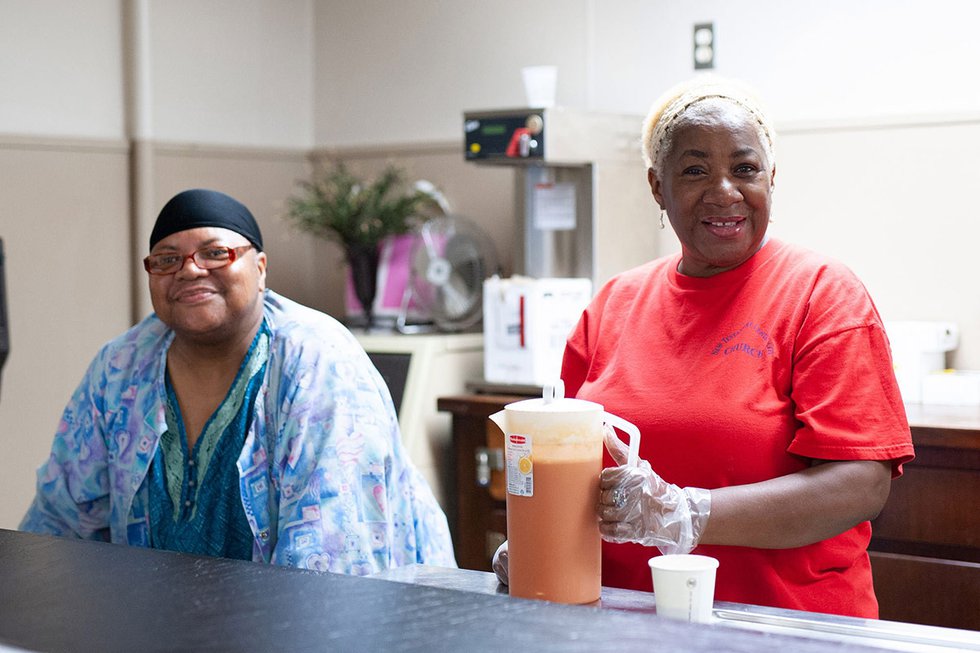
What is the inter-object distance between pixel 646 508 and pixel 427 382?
2433 mm

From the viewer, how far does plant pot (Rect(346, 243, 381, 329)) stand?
4.33 metres

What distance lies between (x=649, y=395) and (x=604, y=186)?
2.09 metres

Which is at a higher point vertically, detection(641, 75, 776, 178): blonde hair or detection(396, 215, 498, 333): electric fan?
detection(641, 75, 776, 178): blonde hair

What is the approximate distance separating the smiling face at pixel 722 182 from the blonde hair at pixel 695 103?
0.04 ft

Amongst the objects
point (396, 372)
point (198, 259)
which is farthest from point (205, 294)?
point (396, 372)

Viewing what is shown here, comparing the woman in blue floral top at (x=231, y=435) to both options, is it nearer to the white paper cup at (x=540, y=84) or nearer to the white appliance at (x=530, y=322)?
the white appliance at (x=530, y=322)

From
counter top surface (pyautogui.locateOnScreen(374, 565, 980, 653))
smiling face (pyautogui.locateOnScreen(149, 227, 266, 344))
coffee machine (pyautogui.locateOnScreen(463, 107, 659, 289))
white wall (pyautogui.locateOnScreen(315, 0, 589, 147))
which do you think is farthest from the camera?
white wall (pyautogui.locateOnScreen(315, 0, 589, 147))

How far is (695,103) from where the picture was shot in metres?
1.77

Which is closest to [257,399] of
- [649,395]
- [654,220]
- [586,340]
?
[586,340]

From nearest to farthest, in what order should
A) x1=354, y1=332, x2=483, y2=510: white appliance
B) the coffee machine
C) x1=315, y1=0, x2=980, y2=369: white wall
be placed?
1. x1=315, y1=0, x2=980, y2=369: white wall
2. the coffee machine
3. x1=354, y1=332, x2=483, y2=510: white appliance

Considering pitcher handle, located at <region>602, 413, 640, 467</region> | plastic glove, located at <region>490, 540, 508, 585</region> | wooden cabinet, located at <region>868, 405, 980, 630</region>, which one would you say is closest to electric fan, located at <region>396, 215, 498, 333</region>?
wooden cabinet, located at <region>868, 405, 980, 630</region>

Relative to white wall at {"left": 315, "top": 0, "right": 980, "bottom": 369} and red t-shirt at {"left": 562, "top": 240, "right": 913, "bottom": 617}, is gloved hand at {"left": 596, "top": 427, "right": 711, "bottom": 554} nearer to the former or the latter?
red t-shirt at {"left": 562, "top": 240, "right": 913, "bottom": 617}

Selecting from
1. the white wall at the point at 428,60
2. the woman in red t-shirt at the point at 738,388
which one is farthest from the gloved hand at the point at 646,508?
the white wall at the point at 428,60

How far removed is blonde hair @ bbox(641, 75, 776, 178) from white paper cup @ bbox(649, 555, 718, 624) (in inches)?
29.6
